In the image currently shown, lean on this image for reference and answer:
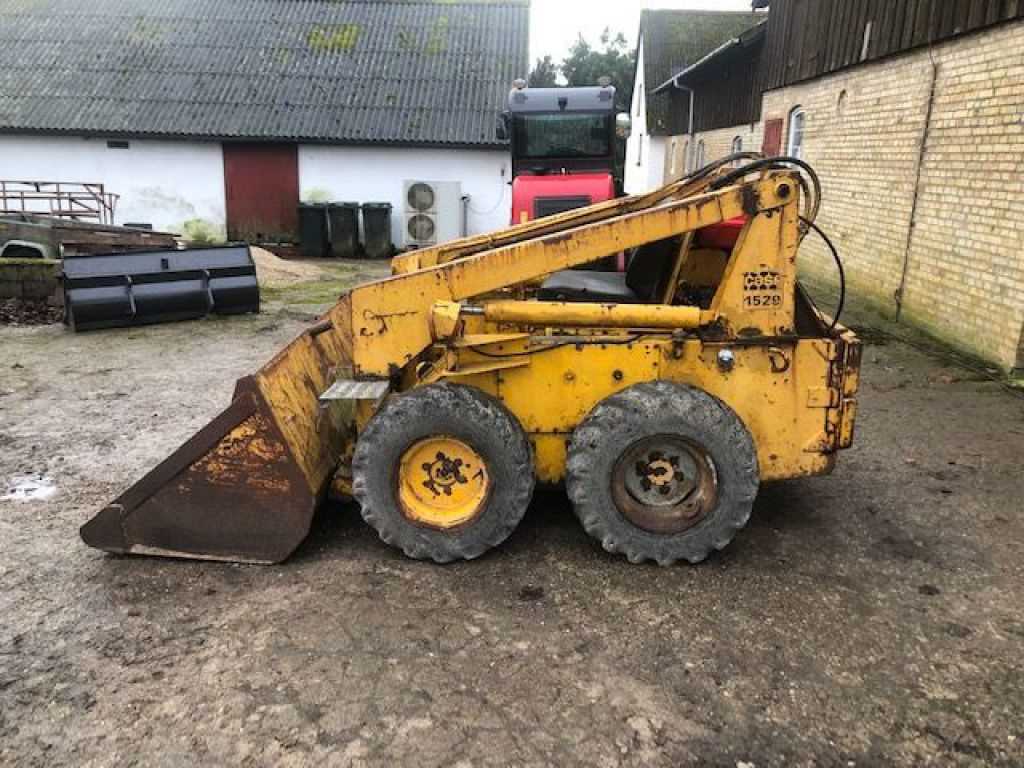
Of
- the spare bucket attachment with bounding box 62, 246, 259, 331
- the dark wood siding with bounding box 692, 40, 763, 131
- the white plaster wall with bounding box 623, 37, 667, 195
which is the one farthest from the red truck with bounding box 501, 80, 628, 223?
the white plaster wall with bounding box 623, 37, 667, 195

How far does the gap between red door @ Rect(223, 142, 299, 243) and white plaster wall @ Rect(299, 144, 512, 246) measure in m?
0.32

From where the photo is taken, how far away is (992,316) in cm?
788

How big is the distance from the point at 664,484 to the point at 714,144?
1764 cm

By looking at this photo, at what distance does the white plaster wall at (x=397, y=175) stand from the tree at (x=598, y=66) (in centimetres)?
2410

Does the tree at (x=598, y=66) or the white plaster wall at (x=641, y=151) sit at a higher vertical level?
the tree at (x=598, y=66)

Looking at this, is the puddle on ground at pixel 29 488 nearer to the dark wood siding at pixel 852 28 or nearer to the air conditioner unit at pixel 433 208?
the dark wood siding at pixel 852 28

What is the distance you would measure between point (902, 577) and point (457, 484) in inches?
84.8

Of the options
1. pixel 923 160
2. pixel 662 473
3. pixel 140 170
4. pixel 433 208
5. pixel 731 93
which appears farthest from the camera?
pixel 140 170

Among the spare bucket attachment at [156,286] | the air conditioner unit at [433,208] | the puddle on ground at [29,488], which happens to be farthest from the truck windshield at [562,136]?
the air conditioner unit at [433,208]

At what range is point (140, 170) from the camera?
18531mm

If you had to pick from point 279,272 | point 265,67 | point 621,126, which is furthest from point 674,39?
point 621,126

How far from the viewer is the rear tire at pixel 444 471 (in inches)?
157

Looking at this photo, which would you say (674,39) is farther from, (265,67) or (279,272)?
(279,272)

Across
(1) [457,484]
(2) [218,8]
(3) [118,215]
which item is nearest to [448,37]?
(2) [218,8]
